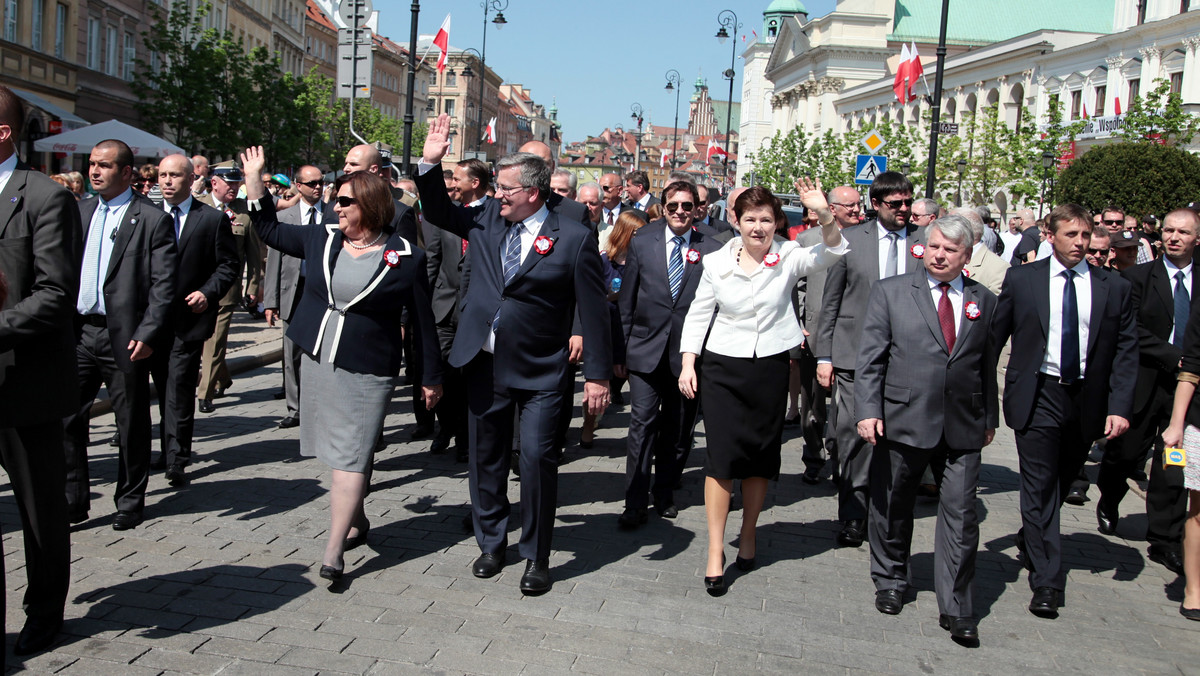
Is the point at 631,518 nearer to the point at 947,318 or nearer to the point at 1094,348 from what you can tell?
the point at 947,318

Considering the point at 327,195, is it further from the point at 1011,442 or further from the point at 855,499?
the point at 1011,442

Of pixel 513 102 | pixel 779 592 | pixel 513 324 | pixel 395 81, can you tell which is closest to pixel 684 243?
pixel 513 324

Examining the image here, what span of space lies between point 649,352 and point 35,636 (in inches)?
144

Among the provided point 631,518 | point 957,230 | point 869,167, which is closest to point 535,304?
point 631,518

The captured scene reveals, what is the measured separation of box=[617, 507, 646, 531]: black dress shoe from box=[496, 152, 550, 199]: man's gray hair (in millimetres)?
2072

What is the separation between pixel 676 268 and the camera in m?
6.82

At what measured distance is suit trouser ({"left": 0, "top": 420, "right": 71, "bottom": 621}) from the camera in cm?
424

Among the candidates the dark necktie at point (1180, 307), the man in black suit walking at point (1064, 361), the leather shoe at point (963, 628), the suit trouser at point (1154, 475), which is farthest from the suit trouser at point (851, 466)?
the dark necktie at point (1180, 307)

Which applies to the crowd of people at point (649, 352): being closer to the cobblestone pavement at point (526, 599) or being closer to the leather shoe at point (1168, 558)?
the leather shoe at point (1168, 558)

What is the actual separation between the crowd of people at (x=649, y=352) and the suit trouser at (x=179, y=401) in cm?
13

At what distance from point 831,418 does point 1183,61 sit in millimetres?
47746

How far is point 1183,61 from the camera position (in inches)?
1854

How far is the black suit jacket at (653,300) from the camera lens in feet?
22.0

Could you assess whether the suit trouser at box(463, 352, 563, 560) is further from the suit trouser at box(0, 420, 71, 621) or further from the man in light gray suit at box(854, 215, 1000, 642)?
the suit trouser at box(0, 420, 71, 621)
